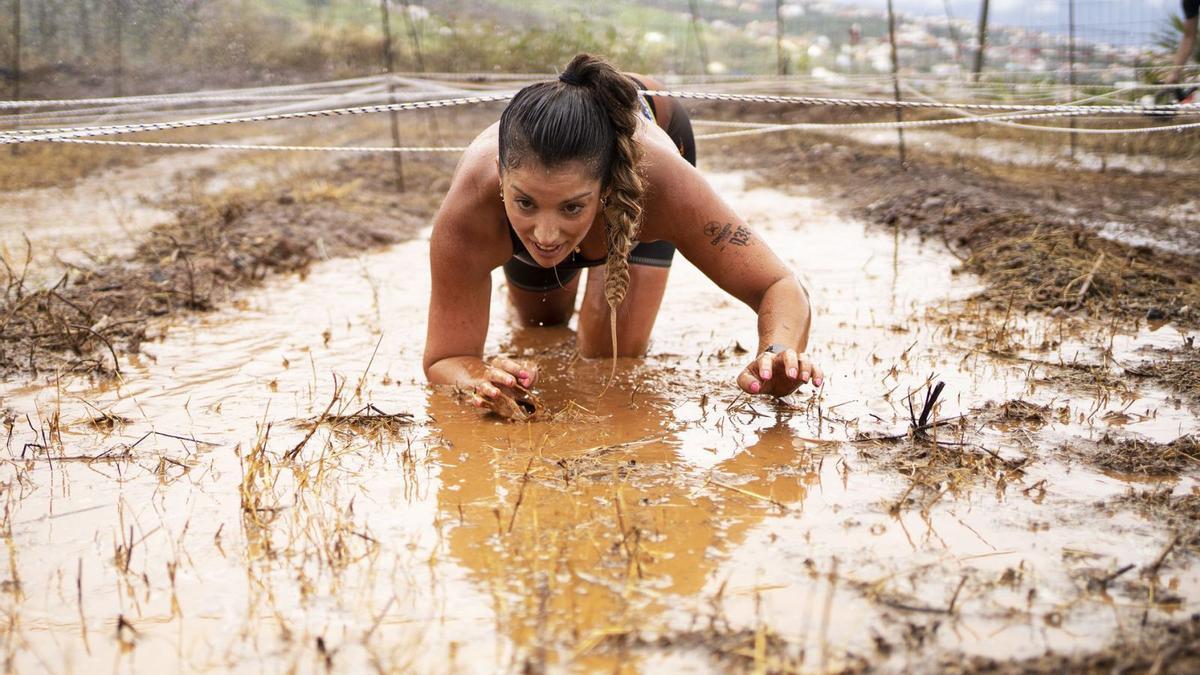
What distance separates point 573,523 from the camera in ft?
8.41

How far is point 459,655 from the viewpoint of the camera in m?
2.02

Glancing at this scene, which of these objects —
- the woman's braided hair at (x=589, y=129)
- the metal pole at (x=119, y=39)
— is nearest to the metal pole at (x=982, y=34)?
the woman's braided hair at (x=589, y=129)

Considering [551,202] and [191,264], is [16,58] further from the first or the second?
[551,202]

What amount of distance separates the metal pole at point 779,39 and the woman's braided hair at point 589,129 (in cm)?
1039

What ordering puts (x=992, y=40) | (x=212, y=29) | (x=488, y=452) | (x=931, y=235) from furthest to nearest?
(x=212, y=29), (x=992, y=40), (x=931, y=235), (x=488, y=452)

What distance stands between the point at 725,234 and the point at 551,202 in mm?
750

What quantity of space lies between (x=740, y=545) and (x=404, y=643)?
856 millimetres

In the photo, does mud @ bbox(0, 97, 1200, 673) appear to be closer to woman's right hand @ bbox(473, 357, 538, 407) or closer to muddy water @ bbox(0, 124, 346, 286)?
woman's right hand @ bbox(473, 357, 538, 407)

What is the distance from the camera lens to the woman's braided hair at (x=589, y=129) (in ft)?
9.36

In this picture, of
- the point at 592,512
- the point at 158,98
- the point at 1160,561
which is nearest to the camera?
the point at 1160,561

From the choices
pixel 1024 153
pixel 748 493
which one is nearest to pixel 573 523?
pixel 748 493

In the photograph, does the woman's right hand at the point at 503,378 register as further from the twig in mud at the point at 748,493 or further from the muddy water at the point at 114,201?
the muddy water at the point at 114,201

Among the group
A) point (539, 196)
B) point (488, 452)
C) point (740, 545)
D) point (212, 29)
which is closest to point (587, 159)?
point (539, 196)

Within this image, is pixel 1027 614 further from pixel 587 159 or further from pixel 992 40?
pixel 992 40
